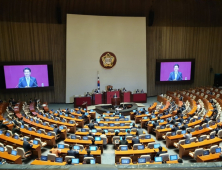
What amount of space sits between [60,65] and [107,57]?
4621 mm

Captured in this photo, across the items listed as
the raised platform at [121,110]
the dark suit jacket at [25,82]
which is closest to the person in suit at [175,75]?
the raised platform at [121,110]

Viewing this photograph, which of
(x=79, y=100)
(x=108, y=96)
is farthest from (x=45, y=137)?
(x=108, y=96)

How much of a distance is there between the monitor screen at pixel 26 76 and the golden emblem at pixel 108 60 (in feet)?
17.6

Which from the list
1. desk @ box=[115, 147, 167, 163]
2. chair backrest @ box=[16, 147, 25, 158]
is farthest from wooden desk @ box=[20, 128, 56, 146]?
desk @ box=[115, 147, 167, 163]

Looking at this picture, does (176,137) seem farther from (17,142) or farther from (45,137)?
(17,142)

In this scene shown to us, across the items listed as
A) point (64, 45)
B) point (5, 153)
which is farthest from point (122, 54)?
point (5, 153)

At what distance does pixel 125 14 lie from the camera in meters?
19.3

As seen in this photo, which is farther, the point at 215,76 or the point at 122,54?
the point at 215,76

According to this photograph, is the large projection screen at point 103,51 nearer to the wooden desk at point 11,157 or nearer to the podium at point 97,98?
the podium at point 97,98

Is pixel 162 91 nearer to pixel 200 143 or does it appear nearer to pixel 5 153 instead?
pixel 200 143

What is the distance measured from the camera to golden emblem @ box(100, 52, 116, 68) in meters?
18.9

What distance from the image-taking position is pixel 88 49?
18484 mm

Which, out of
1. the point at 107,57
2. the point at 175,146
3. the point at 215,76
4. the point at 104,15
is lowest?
the point at 175,146

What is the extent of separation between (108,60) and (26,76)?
7753 millimetres
